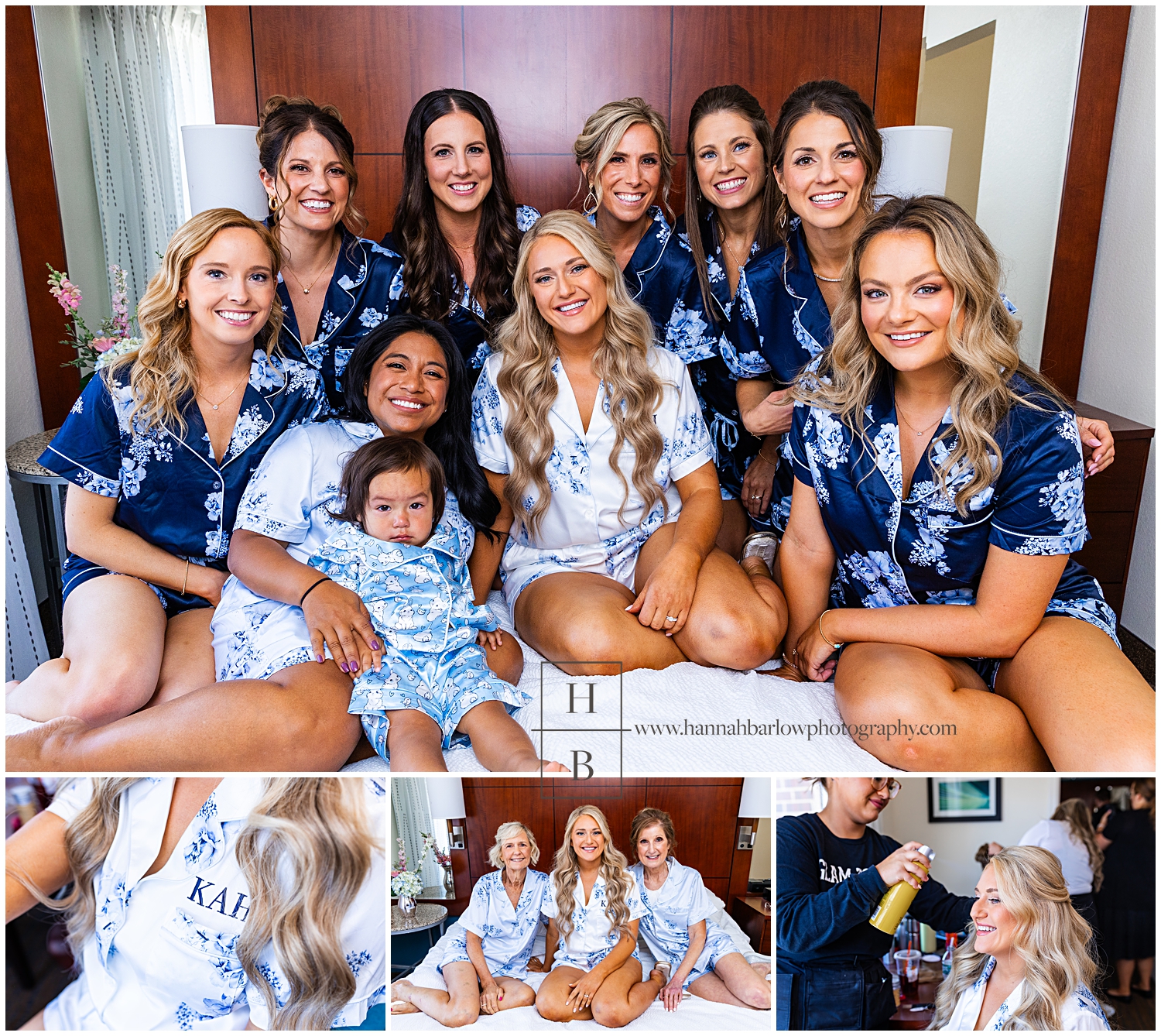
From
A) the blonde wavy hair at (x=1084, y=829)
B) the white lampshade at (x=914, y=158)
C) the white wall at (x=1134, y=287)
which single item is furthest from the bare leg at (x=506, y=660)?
the white wall at (x=1134, y=287)

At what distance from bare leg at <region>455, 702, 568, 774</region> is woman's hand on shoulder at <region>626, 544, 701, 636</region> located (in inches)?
→ 14.7

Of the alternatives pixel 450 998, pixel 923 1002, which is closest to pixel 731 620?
pixel 923 1002

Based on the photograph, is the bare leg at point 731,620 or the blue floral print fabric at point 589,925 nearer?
the blue floral print fabric at point 589,925

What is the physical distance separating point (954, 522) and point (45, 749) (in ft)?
4.70

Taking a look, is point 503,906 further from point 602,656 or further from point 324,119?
point 324,119

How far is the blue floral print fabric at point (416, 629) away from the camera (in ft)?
4.84

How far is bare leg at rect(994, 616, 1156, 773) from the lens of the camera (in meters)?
1.32

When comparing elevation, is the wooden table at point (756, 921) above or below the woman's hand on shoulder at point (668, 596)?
below

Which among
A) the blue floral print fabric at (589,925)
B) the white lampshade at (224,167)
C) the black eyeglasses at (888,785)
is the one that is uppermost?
the white lampshade at (224,167)

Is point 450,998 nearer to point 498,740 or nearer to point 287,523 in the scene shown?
point 498,740

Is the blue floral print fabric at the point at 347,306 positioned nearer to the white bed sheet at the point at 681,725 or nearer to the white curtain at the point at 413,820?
the white bed sheet at the point at 681,725

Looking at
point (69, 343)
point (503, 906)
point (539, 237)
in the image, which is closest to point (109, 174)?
point (69, 343)

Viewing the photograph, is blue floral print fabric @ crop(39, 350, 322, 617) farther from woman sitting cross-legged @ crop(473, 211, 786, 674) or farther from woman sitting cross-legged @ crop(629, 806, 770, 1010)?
woman sitting cross-legged @ crop(629, 806, 770, 1010)

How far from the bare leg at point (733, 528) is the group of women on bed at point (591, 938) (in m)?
1.04
